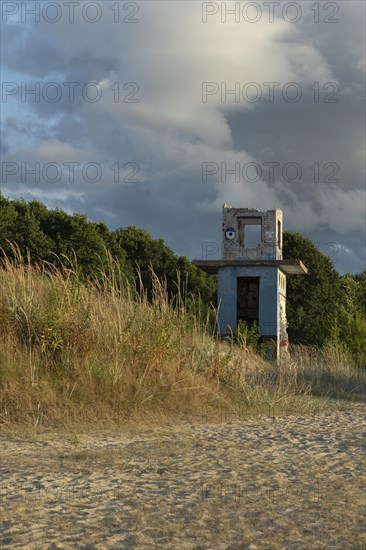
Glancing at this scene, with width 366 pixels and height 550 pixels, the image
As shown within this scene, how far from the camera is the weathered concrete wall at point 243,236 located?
2019cm

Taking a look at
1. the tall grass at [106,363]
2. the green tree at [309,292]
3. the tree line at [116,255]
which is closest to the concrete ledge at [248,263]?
the tree line at [116,255]

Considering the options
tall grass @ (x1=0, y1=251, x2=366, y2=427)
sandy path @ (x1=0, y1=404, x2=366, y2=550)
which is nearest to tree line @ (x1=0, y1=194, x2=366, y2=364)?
tall grass @ (x1=0, y1=251, x2=366, y2=427)

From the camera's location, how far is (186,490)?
444 centimetres

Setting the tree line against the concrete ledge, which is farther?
the tree line

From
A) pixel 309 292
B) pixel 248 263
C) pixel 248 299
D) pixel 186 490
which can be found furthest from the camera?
pixel 309 292

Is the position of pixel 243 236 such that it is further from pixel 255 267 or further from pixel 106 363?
pixel 106 363

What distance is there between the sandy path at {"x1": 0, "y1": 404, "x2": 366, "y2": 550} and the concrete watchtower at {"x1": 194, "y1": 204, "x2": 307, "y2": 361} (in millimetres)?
13209

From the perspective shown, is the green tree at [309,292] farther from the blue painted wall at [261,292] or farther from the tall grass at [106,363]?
the tall grass at [106,363]

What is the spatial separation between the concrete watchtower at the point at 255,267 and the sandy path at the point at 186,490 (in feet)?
43.3

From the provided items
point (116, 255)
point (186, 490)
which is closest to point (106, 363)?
point (186, 490)

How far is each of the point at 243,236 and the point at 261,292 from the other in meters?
1.83

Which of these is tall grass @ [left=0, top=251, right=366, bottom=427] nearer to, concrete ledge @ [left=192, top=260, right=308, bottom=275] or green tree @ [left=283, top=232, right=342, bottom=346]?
concrete ledge @ [left=192, top=260, right=308, bottom=275]

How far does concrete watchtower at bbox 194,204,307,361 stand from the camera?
19.9 metres

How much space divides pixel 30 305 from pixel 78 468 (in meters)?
3.97
